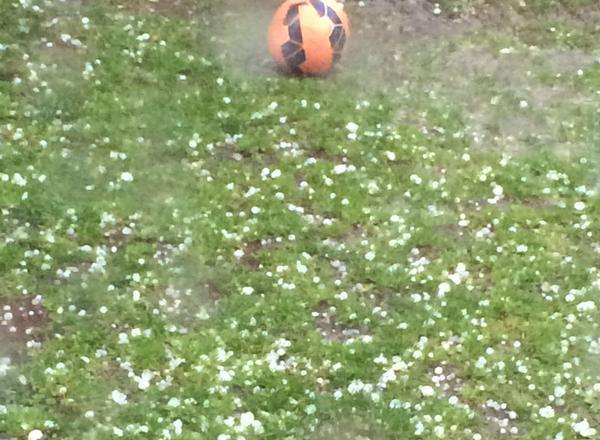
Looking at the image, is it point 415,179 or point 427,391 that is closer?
point 427,391

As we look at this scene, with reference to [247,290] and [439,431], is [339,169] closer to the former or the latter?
[247,290]

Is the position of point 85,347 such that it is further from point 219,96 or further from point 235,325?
point 219,96

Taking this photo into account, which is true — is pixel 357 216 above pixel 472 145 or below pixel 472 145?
below

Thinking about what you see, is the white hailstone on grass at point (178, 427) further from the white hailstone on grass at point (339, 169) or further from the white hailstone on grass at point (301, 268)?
the white hailstone on grass at point (339, 169)

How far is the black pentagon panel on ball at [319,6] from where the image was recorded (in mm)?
10617

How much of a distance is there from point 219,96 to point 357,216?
266 cm

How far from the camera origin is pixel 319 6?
10656 millimetres

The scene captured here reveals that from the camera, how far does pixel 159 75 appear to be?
10.7m

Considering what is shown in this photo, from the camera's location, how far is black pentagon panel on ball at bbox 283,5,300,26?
34.8 feet

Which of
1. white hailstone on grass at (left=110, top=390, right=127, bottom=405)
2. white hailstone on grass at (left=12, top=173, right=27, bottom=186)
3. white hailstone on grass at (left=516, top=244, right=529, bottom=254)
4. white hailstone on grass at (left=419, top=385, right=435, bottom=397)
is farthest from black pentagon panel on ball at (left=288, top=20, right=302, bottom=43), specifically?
white hailstone on grass at (left=110, top=390, right=127, bottom=405)

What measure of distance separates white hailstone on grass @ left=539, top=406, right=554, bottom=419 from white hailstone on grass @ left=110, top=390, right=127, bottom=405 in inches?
124

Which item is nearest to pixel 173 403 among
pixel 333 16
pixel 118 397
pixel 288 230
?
pixel 118 397

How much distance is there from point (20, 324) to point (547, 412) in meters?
4.21

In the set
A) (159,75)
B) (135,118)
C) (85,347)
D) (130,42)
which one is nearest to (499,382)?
(85,347)
